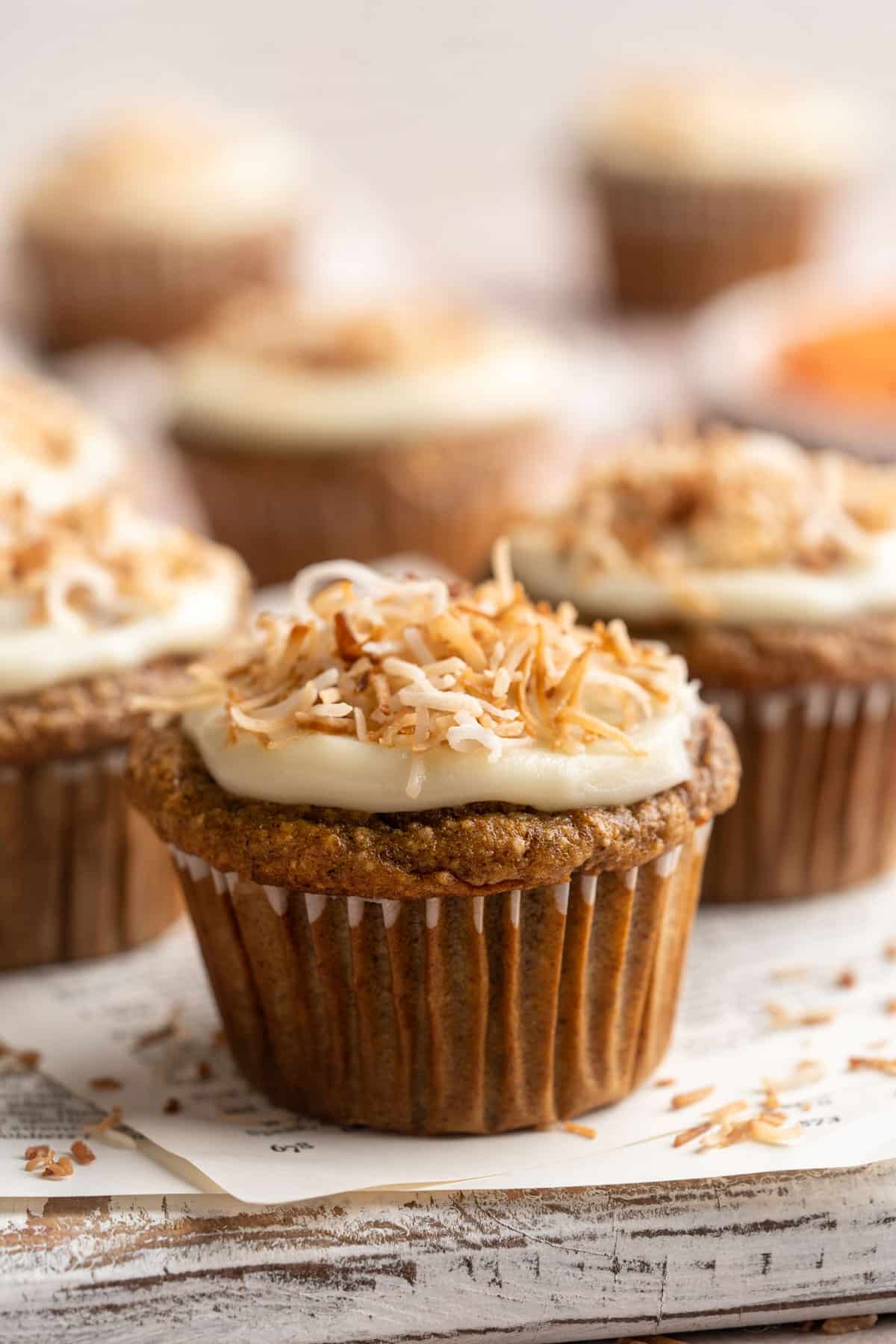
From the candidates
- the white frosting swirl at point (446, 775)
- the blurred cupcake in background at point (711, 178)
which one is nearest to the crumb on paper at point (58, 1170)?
the white frosting swirl at point (446, 775)

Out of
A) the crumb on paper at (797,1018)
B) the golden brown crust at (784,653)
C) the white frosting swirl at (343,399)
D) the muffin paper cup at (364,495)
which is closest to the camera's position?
the crumb on paper at (797,1018)

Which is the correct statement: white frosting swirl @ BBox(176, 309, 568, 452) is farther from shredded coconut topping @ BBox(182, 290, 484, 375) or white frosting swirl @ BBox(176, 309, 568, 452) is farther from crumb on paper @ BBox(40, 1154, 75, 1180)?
crumb on paper @ BBox(40, 1154, 75, 1180)

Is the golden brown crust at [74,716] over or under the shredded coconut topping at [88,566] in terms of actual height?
under

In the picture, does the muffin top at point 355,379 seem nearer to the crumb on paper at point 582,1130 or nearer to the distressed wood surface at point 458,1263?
the crumb on paper at point 582,1130

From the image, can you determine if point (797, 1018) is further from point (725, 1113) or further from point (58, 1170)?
point (58, 1170)

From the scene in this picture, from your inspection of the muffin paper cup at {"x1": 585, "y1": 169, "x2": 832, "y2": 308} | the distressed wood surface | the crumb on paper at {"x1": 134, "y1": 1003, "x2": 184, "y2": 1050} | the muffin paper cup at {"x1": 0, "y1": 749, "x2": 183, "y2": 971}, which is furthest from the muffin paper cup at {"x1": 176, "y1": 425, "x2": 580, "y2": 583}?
the distressed wood surface

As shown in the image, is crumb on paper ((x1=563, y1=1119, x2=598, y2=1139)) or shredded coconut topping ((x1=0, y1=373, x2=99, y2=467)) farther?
shredded coconut topping ((x1=0, y1=373, x2=99, y2=467))
